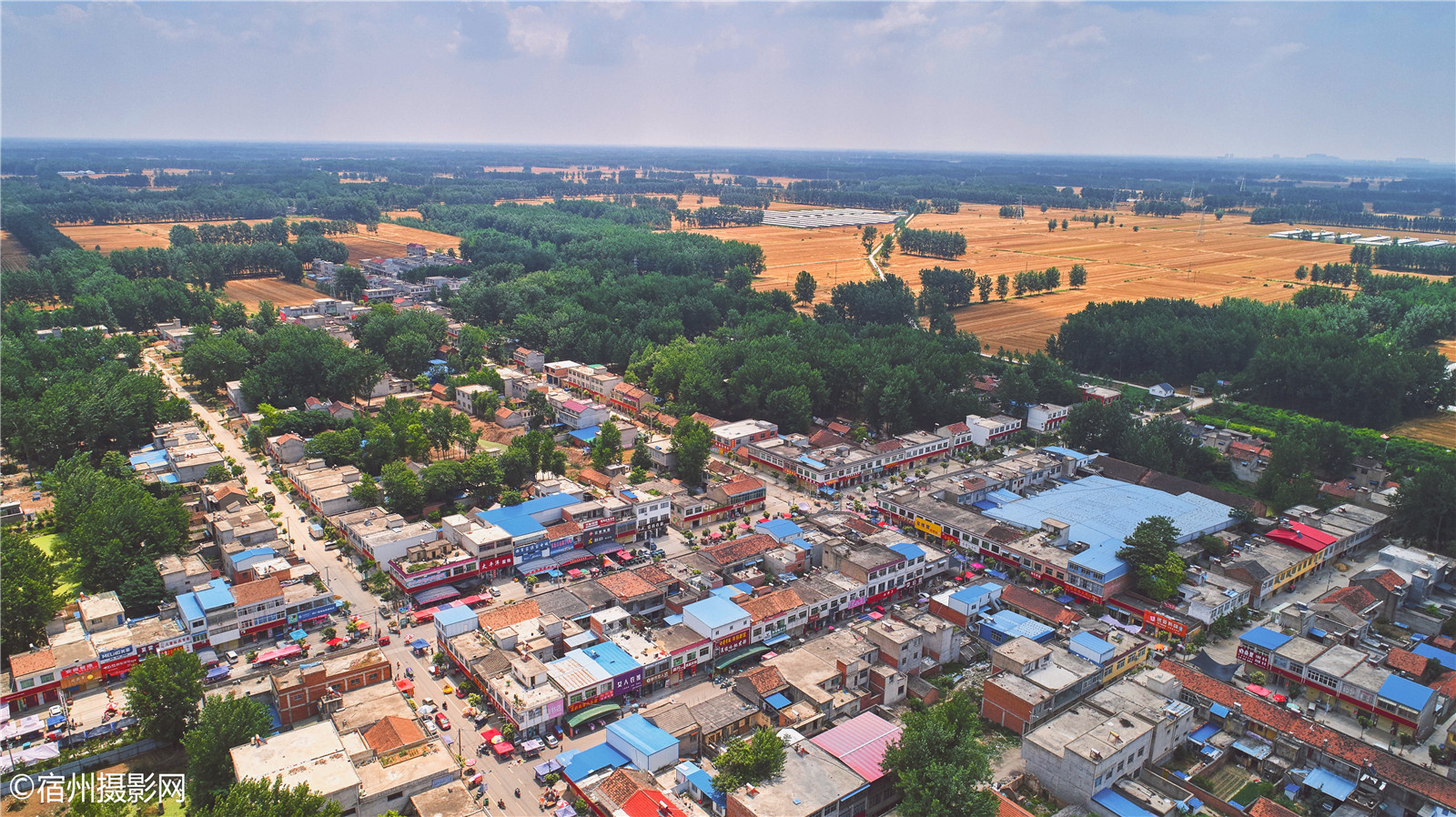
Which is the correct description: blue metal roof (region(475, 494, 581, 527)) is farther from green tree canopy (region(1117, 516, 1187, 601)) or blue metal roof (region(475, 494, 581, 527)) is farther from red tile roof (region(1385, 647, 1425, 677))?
red tile roof (region(1385, 647, 1425, 677))

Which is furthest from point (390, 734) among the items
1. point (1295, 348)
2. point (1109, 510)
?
point (1295, 348)

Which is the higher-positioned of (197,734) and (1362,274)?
(1362,274)

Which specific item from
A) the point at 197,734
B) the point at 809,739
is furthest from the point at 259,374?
the point at 809,739

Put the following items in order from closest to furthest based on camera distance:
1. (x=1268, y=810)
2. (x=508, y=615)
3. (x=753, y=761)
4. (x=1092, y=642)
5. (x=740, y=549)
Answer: (x=753, y=761) → (x=1268, y=810) → (x=1092, y=642) → (x=508, y=615) → (x=740, y=549)

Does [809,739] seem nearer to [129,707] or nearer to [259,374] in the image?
[129,707]

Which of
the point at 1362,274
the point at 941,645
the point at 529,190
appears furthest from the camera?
the point at 529,190

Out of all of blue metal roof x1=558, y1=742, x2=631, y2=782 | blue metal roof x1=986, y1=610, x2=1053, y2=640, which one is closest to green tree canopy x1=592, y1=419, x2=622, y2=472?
blue metal roof x1=558, y1=742, x2=631, y2=782

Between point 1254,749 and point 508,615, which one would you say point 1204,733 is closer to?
point 1254,749
